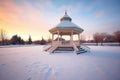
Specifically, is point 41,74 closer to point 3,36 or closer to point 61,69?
point 61,69

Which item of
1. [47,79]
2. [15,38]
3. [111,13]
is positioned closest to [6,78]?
[47,79]

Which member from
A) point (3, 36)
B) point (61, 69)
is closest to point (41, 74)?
point (61, 69)

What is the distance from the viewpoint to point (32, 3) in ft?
40.1

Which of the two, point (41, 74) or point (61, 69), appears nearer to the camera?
point (41, 74)

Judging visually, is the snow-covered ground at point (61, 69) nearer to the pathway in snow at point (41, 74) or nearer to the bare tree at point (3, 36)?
the pathway in snow at point (41, 74)

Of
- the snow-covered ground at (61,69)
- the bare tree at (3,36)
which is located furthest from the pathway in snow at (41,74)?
the bare tree at (3,36)

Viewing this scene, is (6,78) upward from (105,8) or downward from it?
downward

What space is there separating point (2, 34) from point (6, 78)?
69205 millimetres

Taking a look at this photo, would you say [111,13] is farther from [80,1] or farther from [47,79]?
[47,79]

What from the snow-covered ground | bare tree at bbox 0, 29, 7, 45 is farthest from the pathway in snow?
bare tree at bbox 0, 29, 7, 45

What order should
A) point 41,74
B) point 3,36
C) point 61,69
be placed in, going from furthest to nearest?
point 3,36
point 61,69
point 41,74

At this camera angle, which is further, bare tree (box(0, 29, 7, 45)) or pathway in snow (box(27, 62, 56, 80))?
bare tree (box(0, 29, 7, 45))

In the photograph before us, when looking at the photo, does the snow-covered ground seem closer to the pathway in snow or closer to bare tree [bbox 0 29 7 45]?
the pathway in snow

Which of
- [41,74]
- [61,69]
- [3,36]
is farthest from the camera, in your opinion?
[3,36]
